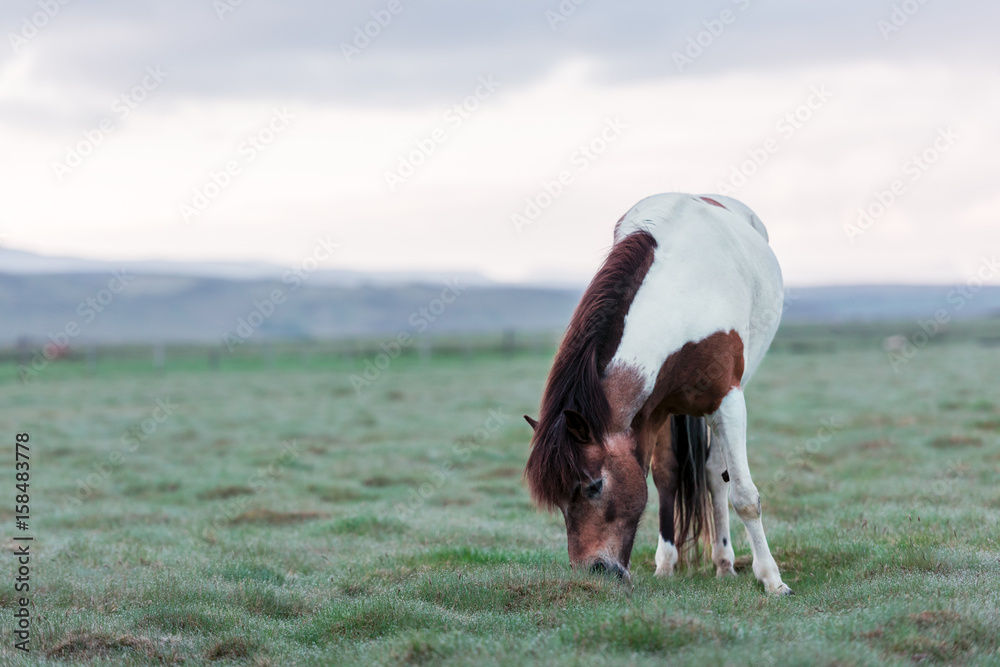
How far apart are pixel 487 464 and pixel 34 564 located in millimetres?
6419

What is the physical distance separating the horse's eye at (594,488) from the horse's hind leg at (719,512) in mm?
1509

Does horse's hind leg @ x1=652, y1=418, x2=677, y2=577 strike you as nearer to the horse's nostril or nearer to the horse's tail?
the horse's tail

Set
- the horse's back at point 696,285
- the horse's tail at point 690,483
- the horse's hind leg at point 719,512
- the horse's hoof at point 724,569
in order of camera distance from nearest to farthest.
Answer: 1. the horse's back at point 696,285
2. the horse's hoof at point 724,569
3. the horse's hind leg at point 719,512
4. the horse's tail at point 690,483

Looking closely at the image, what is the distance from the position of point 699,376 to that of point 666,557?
1.49 m

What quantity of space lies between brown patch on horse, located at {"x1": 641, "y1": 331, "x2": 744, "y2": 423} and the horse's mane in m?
0.39

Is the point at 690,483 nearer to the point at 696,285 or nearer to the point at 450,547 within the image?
the point at 696,285

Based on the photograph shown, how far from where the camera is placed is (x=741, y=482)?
535cm

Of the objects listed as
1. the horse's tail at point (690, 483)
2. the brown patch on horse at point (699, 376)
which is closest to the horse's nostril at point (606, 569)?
the brown patch on horse at point (699, 376)

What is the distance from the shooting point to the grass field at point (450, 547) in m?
3.80

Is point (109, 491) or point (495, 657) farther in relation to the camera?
point (109, 491)

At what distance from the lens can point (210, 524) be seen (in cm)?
860

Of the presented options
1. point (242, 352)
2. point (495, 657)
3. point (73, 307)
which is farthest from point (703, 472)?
point (73, 307)

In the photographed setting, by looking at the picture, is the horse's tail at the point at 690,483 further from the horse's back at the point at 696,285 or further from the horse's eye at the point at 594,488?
the horse's eye at the point at 594,488

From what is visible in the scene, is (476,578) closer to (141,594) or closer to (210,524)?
(141,594)
